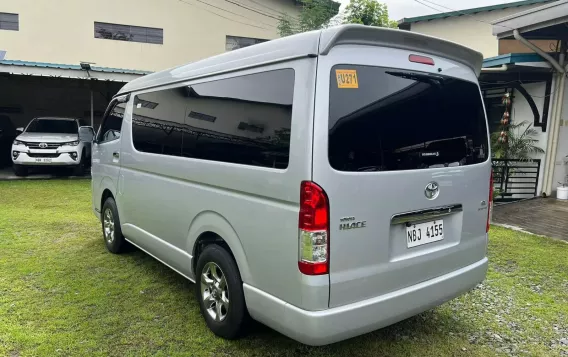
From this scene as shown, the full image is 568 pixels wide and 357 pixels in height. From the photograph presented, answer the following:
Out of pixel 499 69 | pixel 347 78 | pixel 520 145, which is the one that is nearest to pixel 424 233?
pixel 347 78

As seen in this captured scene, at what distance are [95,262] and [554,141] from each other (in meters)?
8.51

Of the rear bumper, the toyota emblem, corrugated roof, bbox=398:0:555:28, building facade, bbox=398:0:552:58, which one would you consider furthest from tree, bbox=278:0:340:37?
the rear bumper

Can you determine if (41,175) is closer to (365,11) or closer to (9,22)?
(9,22)

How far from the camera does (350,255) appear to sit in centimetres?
222

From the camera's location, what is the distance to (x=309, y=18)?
1761 centimetres

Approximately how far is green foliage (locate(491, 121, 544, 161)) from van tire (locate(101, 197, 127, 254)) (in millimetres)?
7795

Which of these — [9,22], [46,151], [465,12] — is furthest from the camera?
[9,22]

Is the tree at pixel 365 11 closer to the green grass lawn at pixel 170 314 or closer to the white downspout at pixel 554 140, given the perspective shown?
the white downspout at pixel 554 140

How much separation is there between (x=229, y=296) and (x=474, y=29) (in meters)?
14.9

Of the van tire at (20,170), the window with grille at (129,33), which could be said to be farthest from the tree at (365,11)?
the van tire at (20,170)

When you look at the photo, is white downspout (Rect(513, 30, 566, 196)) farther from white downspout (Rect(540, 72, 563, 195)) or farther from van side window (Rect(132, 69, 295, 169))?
van side window (Rect(132, 69, 295, 169))

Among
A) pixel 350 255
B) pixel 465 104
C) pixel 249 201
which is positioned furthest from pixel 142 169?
pixel 465 104

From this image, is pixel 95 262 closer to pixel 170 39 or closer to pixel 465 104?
pixel 465 104

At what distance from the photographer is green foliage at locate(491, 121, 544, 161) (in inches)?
338
